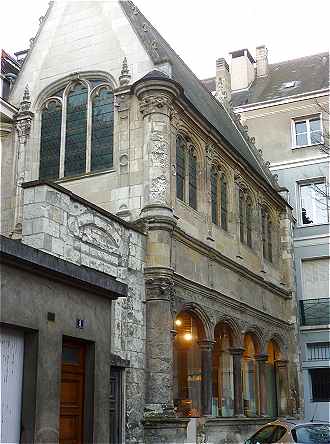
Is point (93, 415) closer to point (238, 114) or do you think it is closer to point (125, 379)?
point (125, 379)

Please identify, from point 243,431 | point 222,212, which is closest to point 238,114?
point 222,212

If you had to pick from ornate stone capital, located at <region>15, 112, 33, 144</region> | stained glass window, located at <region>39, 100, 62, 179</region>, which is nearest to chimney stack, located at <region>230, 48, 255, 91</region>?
stained glass window, located at <region>39, 100, 62, 179</region>

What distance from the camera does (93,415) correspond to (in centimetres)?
1002

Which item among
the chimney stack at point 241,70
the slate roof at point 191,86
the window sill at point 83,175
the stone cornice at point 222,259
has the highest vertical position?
the chimney stack at point 241,70

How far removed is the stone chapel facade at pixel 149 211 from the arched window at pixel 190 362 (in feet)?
0.15

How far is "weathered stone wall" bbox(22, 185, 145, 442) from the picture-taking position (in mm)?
13195

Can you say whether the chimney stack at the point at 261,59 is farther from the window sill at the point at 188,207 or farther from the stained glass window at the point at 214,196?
the window sill at the point at 188,207

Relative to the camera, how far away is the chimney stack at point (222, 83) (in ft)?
95.6

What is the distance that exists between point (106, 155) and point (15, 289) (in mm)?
9729

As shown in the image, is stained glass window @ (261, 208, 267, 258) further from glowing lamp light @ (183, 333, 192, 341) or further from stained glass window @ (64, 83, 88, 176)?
stained glass window @ (64, 83, 88, 176)

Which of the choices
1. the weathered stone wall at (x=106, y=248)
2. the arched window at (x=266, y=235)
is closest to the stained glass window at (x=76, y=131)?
the weathered stone wall at (x=106, y=248)

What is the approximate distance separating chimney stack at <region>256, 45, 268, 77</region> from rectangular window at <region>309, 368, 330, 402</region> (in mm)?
16139

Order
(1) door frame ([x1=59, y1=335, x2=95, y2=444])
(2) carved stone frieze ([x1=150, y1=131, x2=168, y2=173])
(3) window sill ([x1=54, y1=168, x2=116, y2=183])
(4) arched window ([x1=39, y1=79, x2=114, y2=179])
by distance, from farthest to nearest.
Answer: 1. (4) arched window ([x1=39, y1=79, x2=114, y2=179])
2. (3) window sill ([x1=54, y1=168, x2=116, y2=183])
3. (2) carved stone frieze ([x1=150, y1=131, x2=168, y2=173])
4. (1) door frame ([x1=59, y1=335, x2=95, y2=444])

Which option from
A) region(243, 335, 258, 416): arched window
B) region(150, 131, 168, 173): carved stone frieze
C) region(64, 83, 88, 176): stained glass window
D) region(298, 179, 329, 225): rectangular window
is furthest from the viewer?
region(298, 179, 329, 225): rectangular window
